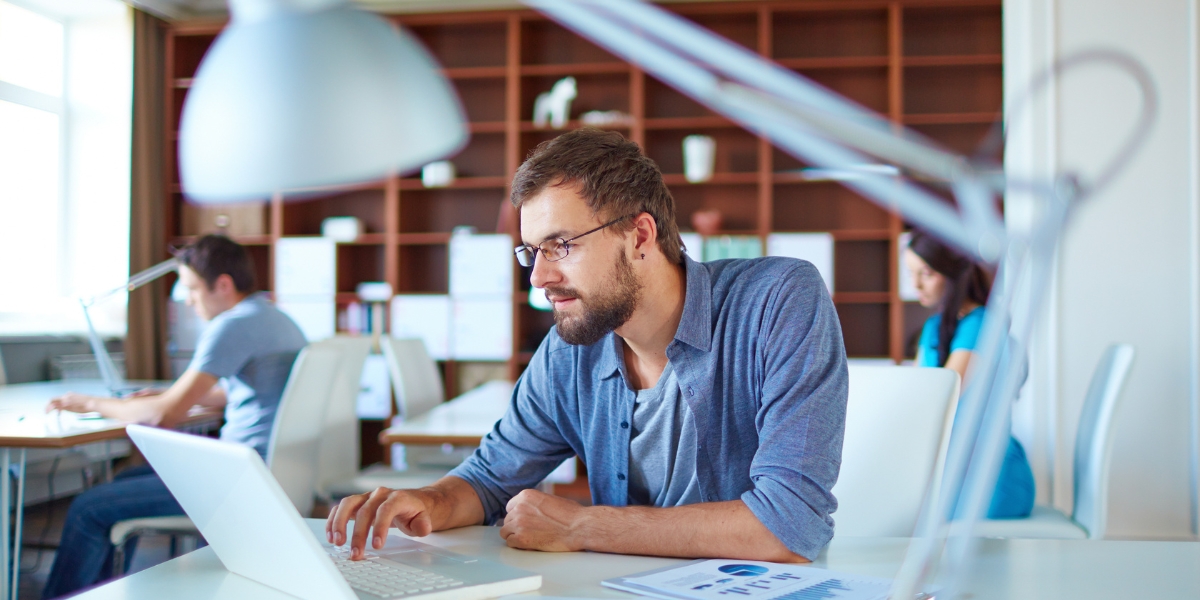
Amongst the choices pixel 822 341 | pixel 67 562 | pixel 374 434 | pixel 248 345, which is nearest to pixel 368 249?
pixel 374 434

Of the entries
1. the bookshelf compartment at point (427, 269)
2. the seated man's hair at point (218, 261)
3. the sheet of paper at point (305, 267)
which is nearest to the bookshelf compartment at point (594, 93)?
the bookshelf compartment at point (427, 269)

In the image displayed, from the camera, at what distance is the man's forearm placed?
1.06m

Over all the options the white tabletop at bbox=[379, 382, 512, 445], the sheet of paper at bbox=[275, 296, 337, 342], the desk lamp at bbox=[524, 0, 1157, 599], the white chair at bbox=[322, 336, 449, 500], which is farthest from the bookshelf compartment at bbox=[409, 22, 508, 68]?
the desk lamp at bbox=[524, 0, 1157, 599]

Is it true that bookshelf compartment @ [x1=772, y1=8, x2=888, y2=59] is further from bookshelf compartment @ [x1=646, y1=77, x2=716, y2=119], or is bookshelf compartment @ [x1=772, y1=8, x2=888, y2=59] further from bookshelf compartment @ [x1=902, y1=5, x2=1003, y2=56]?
bookshelf compartment @ [x1=646, y1=77, x2=716, y2=119]

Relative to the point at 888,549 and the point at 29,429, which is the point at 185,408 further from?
the point at 888,549

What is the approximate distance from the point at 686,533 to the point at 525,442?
45 centimetres

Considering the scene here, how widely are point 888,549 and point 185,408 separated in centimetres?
220

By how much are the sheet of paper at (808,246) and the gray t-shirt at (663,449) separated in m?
3.61

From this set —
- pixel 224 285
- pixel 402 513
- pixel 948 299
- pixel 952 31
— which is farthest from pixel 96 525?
pixel 952 31

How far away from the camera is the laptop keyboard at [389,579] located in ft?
2.92

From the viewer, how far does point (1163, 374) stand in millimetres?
3225

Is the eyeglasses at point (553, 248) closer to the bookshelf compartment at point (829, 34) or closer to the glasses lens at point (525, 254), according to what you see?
the glasses lens at point (525, 254)

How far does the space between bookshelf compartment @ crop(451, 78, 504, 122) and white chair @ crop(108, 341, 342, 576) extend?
127 inches

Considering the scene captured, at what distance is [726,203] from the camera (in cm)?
530
